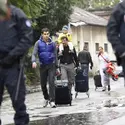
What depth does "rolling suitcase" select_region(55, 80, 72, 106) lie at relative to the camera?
11.7m

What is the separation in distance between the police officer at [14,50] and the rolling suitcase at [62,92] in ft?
18.5

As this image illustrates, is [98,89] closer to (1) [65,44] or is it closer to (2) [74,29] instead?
(1) [65,44]

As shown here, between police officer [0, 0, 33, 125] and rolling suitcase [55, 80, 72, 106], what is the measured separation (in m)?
5.65

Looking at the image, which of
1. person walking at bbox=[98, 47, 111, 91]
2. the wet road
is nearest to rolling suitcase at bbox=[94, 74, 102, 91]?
person walking at bbox=[98, 47, 111, 91]

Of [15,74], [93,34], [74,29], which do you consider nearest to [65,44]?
[15,74]

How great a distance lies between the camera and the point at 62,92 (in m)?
11.7

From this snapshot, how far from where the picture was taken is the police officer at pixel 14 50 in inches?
235

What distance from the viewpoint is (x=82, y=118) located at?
9.13 meters

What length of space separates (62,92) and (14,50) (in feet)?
19.2

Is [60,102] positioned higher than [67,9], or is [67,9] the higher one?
[67,9]

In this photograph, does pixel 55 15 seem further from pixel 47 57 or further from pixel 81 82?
pixel 47 57

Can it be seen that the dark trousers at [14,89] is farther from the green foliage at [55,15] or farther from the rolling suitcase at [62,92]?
the green foliage at [55,15]

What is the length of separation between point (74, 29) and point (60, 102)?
25.8 meters


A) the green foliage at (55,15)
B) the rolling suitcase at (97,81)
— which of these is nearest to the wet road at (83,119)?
the rolling suitcase at (97,81)
